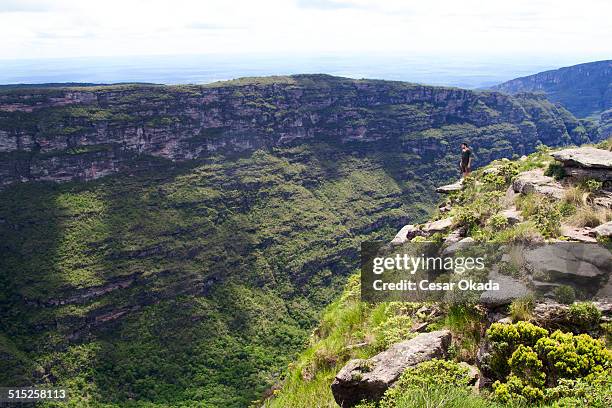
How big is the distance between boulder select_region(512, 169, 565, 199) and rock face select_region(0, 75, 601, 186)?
73.7 m

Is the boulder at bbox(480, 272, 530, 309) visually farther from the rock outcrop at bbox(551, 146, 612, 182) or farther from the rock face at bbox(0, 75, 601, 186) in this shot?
the rock face at bbox(0, 75, 601, 186)

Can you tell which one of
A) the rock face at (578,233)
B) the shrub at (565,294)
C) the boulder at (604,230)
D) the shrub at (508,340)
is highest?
the boulder at (604,230)

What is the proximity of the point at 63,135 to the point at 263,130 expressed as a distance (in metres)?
41.9

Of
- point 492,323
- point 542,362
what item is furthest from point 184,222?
point 542,362

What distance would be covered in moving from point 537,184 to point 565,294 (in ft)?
21.4

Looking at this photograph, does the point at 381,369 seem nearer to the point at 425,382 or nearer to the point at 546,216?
the point at 425,382

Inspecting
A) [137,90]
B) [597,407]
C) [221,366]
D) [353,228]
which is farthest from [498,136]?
[597,407]

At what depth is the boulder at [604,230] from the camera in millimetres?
9148

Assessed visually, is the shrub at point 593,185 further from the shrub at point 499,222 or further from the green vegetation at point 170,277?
the green vegetation at point 170,277

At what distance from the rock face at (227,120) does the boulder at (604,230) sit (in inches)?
3020

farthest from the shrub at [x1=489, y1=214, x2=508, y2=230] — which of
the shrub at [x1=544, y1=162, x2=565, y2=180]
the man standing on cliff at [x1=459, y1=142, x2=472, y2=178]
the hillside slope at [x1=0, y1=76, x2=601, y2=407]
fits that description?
the hillside slope at [x1=0, y1=76, x2=601, y2=407]

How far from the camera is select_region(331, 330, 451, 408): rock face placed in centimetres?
715

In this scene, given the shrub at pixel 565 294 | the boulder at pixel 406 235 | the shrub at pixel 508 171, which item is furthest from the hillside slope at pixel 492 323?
the shrub at pixel 508 171

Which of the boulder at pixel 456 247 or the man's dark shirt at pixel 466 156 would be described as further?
the man's dark shirt at pixel 466 156
